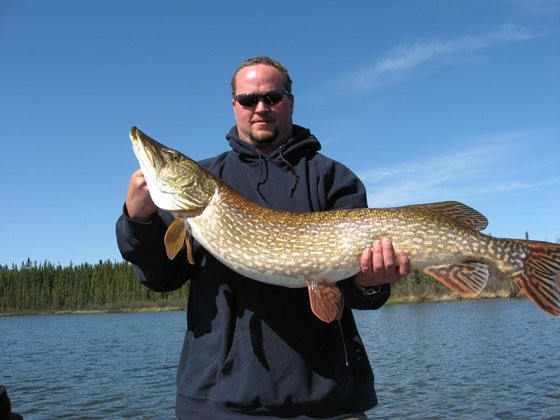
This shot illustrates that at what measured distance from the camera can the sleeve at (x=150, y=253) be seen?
9.20 ft

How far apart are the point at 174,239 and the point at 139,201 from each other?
0.33 m

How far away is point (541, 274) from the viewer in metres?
2.91

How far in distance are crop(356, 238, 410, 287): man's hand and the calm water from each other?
8.46 m

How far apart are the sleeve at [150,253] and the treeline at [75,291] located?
2945 inches

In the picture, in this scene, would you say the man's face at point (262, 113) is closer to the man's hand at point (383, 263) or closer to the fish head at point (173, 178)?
the fish head at point (173, 178)

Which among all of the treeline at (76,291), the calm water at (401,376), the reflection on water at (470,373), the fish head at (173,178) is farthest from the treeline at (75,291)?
the fish head at (173,178)

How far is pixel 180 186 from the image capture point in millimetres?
3057

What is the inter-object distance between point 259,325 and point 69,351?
23306 mm

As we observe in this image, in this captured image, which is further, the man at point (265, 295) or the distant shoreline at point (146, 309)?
the distant shoreline at point (146, 309)

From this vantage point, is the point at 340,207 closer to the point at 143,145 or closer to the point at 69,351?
the point at 143,145

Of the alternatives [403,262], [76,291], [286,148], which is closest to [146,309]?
[76,291]

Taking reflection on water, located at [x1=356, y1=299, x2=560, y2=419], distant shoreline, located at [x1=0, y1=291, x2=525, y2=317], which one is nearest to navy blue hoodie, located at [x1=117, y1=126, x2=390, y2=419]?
reflection on water, located at [x1=356, y1=299, x2=560, y2=419]

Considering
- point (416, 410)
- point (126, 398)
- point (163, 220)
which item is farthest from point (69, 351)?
point (163, 220)

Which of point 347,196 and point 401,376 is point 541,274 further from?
point 401,376
